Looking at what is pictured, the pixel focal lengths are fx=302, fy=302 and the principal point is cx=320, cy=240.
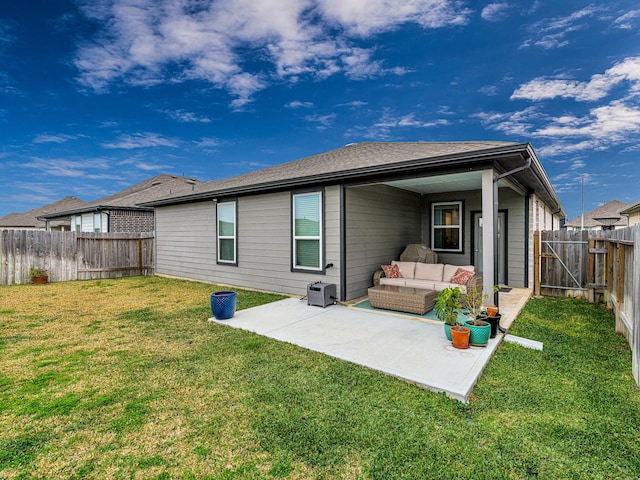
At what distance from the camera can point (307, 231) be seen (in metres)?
7.03

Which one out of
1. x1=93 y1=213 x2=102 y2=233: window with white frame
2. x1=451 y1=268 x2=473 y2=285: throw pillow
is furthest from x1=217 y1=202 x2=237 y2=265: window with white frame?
x1=93 y1=213 x2=102 y2=233: window with white frame

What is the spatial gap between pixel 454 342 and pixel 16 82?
1810 cm

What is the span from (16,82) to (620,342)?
65.5ft

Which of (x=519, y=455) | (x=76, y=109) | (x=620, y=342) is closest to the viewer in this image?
(x=519, y=455)

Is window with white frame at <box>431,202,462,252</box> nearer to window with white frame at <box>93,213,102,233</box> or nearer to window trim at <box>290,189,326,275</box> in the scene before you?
window trim at <box>290,189,326,275</box>

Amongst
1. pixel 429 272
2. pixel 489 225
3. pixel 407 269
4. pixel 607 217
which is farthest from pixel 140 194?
pixel 607 217

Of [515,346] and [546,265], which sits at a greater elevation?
[546,265]

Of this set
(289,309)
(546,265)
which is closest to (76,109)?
(289,309)

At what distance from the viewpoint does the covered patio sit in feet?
10.3

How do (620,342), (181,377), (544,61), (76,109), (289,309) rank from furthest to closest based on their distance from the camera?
(76,109) < (544,61) < (289,309) < (620,342) < (181,377)

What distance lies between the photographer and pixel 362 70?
1236 centimetres

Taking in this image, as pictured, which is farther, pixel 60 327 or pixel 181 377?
pixel 60 327

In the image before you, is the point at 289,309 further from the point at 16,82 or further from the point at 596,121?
the point at 596,121

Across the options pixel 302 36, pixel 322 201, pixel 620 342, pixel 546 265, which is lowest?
pixel 620 342
